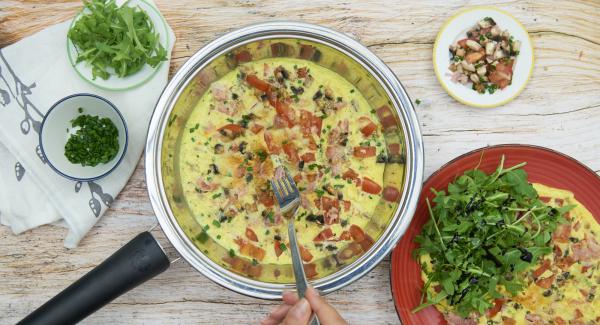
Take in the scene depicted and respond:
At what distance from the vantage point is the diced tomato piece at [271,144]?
8.75 ft

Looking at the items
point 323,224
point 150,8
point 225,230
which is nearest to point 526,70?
point 323,224

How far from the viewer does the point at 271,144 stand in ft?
8.76

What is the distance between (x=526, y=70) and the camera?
2750 mm

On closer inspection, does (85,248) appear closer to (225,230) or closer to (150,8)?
(225,230)

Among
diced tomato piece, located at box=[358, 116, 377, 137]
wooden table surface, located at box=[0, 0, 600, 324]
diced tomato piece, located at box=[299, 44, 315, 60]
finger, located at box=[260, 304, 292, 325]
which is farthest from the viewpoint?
wooden table surface, located at box=[0, 0, 600, 324]

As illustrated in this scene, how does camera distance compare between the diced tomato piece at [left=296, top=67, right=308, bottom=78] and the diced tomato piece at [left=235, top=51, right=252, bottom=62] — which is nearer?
the diced tomato piece at [left=235, top=51, right=252, bottom=62]

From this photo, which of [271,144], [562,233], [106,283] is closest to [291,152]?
[271,144]

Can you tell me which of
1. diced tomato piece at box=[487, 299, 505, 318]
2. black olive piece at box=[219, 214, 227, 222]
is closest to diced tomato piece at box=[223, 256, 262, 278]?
black olive piece at box=[219, 214, 227, 222]

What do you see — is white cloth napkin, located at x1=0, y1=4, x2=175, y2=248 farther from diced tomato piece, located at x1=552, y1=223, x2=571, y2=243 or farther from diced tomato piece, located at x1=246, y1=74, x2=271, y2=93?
diced tomato piece, located at x1=552, y1=223, x2=571, y2=243

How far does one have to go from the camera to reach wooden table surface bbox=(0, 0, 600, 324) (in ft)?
9.24

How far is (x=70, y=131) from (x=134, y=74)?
0.47 meters

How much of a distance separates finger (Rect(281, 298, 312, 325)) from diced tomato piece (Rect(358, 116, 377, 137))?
0.96 metres

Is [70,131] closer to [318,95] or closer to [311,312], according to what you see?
[318,95]

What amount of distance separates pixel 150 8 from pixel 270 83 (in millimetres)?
788
